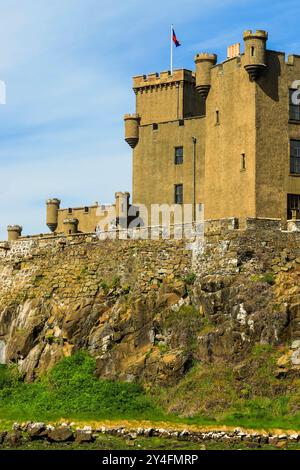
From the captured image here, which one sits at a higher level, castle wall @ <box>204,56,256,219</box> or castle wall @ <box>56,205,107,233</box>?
castle wall @ <box>204,56,256,219</box>

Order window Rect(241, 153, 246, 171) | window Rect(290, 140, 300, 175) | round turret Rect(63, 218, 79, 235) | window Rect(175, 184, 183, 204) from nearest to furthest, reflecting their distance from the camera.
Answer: window Rect(241, 153, 246, 171), window Rect(290, 140, 300, 175), window Rect(175, 184, 183, 204), round turret Rect(63, 218, 79, 235)

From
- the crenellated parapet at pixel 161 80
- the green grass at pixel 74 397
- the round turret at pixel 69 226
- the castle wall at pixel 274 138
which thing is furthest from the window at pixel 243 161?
the green grass at pixel 74 397

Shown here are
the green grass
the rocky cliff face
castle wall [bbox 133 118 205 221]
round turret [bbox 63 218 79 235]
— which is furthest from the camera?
round turret [bbox 63 218 79 235]

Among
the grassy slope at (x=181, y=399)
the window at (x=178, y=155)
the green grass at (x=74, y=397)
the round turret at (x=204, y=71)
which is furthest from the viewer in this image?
the window at (x=178, y=155)

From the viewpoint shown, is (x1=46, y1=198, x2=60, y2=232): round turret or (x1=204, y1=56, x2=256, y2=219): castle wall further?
(x1=46, y1=198, x2=60, y2=232): round turret

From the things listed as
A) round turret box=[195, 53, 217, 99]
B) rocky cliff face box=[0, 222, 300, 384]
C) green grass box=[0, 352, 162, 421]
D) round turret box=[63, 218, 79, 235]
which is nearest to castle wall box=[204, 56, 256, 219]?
round turret box=[195, 53, 217, 99]

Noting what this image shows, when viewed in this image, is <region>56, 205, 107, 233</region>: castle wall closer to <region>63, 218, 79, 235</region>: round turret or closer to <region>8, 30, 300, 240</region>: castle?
<region>8, 30, 300, 240</region>: castle

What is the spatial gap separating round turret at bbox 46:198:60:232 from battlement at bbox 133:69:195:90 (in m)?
10.3

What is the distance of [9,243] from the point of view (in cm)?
8219

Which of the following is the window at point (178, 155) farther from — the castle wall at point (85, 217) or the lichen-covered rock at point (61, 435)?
the lichen-covered rock at point (61, 435)

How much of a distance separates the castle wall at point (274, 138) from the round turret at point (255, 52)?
0.60 metres

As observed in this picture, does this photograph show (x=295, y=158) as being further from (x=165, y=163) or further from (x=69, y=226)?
(x=69, y=226)

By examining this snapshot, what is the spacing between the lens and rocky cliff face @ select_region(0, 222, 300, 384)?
67125mm

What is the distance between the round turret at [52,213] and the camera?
295 ft
